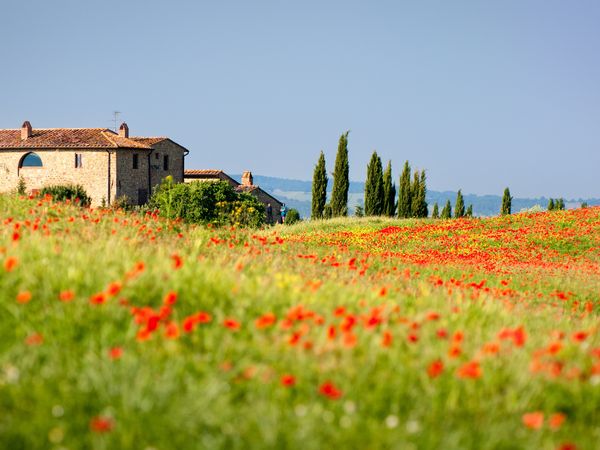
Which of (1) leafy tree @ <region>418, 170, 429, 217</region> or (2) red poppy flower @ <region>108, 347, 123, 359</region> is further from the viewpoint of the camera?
(1) leafy tree @ <region>418, 170, 429, 217</region>

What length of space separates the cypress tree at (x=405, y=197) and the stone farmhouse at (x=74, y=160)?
80.6ft

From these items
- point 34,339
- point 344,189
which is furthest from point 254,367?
point 344,189

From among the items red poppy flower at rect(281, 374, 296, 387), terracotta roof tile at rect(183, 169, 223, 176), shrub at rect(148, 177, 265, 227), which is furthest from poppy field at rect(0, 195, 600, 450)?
terracotta roof tile at rect(183, 169, 223, 176)

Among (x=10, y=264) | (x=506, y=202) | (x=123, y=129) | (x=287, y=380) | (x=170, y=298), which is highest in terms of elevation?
(x=123, y=129)

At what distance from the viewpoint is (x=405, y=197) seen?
6588cm

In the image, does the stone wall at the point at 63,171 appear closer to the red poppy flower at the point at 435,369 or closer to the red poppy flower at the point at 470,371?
the red poppy flower at the point at 435,369

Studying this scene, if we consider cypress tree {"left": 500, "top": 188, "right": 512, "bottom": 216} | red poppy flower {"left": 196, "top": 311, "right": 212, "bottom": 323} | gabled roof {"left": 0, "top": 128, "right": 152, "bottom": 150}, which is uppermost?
gabled roof {"left": 0, "top": 128, "right": 152, "bottom": 150}

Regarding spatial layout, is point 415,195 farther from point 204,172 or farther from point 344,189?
point 204,172

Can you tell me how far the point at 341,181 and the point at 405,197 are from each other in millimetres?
12576

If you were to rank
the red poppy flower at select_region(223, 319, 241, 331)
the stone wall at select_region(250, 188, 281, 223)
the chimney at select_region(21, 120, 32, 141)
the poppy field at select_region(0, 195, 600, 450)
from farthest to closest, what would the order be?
the stone wall at select_region(250, 188, 281, 223) < the chimney at select_region(21, 120, 32, 141) < the red poppy flower at select_region(223, 319, 241, 331) < the poppy field at select_region(0, 195, 600, 450)

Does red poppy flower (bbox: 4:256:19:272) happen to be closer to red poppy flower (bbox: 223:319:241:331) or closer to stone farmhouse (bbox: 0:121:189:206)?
red poppy flower (bbox: 223:319:241:331)

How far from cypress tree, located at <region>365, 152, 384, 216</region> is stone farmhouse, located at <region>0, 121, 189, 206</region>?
20.0m

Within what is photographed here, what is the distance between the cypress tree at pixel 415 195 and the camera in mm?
66188

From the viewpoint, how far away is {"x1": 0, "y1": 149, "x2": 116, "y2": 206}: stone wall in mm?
56938
